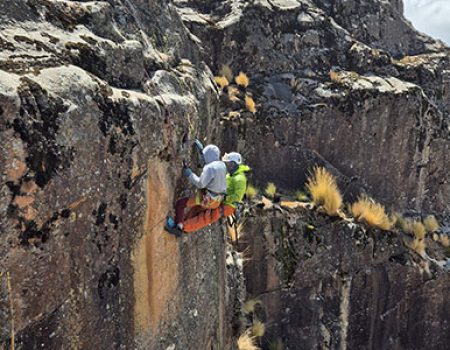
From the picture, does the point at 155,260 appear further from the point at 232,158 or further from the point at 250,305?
the point at 250,305

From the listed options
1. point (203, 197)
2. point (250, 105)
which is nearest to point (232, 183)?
point (203, 197)

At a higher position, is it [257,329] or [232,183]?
[232,183]

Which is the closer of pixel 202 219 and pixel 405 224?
pixel 202 219

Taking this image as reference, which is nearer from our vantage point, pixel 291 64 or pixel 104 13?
pixel 104 13

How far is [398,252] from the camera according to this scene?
40.2 feet

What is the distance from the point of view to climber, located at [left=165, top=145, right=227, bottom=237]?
18.5 feet

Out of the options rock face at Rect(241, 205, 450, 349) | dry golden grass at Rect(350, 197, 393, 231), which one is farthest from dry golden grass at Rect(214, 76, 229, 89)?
dry golden grass at Rect(350, 197, 393, 231)

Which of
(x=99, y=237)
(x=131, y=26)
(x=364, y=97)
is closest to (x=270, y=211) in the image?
(x=364, y=97)

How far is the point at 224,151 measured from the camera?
42.1 ft

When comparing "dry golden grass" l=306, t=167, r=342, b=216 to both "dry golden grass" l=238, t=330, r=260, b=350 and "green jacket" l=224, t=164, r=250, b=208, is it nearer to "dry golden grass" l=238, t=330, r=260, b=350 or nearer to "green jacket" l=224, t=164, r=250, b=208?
"dry golden grass" l=238, t=330, r=260, b=350

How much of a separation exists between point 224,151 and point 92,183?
868 centimetres

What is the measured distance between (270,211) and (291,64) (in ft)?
19.9

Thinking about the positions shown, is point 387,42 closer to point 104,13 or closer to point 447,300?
point 447,300

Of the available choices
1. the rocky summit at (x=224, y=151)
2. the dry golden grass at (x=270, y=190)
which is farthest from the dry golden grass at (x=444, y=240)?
the dry golden grass at (x=270, y=190)
